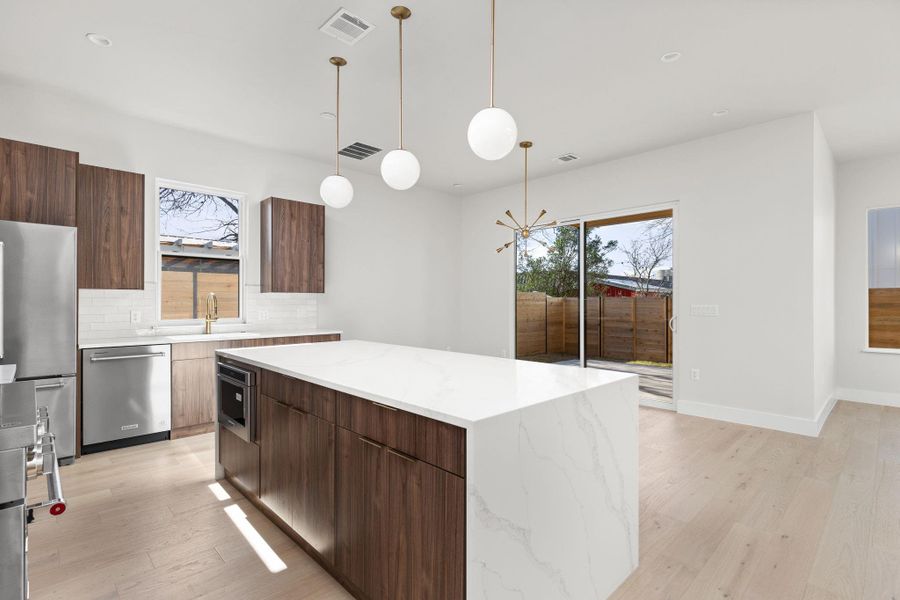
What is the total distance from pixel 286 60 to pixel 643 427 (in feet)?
14.2

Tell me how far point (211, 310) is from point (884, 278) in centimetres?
762

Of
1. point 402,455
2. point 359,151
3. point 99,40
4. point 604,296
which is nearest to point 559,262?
point 604,296

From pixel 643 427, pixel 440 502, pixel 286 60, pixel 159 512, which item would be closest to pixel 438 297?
pixel 643 427

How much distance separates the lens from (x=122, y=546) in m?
2.22

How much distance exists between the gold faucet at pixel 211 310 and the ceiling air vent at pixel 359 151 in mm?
2098

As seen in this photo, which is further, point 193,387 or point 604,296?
point 604,296

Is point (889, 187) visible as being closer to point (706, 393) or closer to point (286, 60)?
point (706, 393)

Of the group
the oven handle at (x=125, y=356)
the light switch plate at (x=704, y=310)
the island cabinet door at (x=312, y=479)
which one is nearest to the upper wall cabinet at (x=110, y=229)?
the oven handle at (x=125, y=356)

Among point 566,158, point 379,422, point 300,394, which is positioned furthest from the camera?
point 566,158

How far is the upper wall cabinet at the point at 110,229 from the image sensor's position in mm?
3582

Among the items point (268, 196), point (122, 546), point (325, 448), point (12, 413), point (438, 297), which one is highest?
point (268, 196)

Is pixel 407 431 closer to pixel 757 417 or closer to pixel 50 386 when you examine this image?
pixel 50 386

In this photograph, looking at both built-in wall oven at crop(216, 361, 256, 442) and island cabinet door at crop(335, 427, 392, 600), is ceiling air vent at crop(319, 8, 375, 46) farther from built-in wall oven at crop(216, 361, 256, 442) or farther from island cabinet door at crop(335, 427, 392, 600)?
island cabinet door at crop(335, 427, 392, 600)

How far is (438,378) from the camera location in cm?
188
